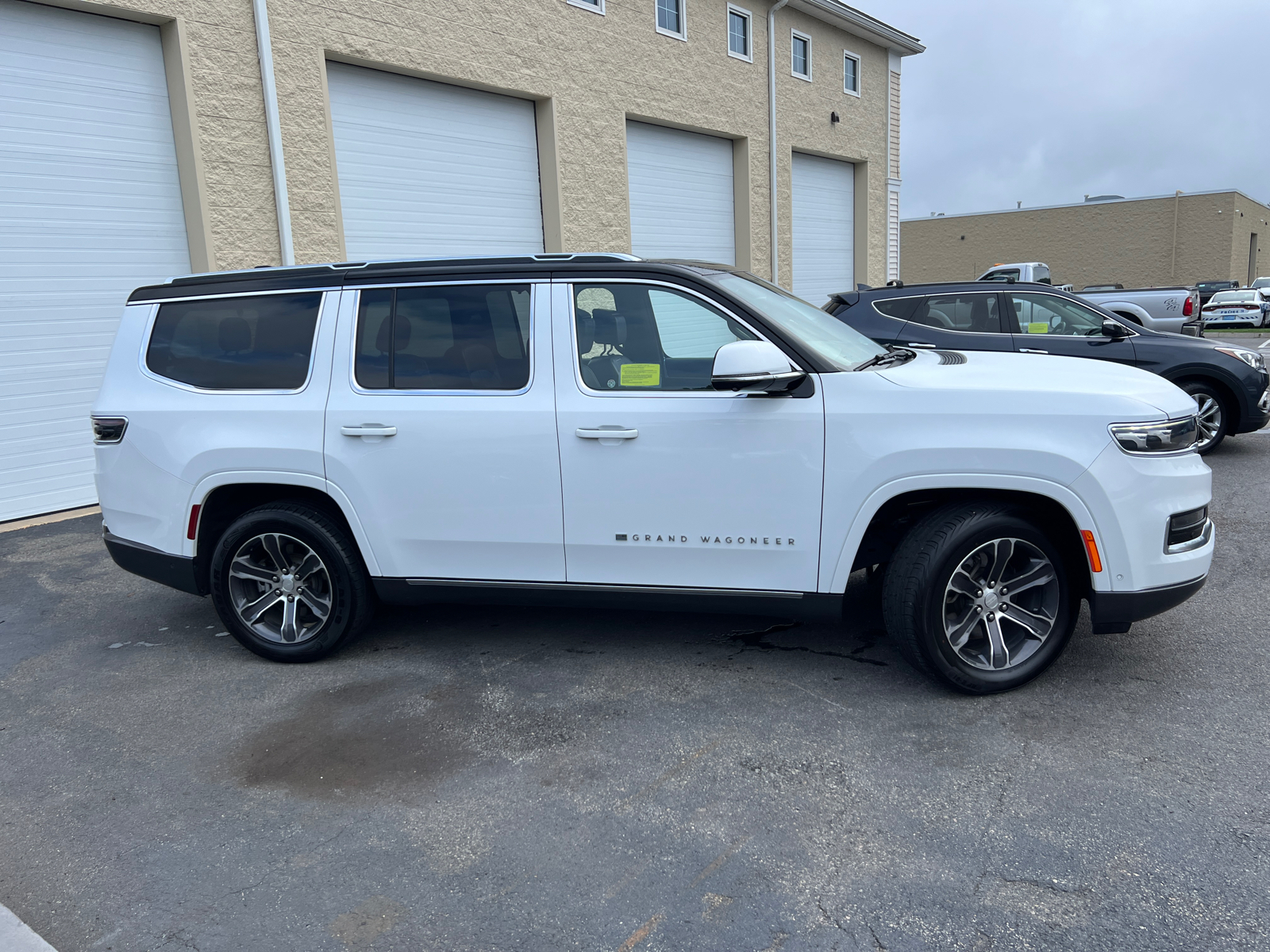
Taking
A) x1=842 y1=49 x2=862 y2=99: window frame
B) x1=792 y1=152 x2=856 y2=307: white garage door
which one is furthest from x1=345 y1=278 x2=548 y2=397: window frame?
x1=842 y1=49 x2=862 y2=99: window frame

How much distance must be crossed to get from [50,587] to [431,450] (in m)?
3.72

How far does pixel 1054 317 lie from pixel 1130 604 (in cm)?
583

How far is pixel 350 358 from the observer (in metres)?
4.27

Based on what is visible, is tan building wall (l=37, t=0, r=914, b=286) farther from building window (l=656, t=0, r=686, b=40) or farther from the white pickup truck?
the white pickup truck

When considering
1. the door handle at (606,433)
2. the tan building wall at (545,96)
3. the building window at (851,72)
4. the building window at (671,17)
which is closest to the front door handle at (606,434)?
the door handle at (606,433)

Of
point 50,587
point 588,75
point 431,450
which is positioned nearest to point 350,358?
point 431,450

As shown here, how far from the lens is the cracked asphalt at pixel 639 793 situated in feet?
8.36

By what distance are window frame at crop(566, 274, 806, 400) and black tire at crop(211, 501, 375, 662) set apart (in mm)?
1478

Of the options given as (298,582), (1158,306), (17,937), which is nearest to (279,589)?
(298,582)

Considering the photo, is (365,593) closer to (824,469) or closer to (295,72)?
(824,469)

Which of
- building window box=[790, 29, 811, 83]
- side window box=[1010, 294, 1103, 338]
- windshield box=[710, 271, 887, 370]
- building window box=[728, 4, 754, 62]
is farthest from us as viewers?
building window box=[790, 29, 811, 83]

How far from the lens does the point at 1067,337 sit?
8.52 meters

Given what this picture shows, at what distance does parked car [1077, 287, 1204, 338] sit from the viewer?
14.4 metres

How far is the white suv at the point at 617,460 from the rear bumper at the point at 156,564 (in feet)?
0.04
